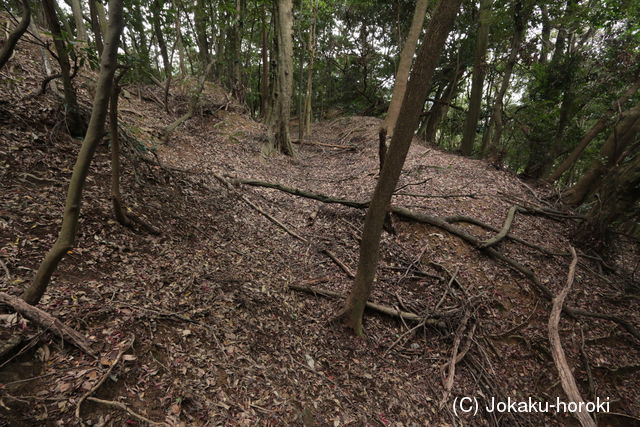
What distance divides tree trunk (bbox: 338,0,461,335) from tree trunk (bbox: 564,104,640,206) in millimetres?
A: 7427

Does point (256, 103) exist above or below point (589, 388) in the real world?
above

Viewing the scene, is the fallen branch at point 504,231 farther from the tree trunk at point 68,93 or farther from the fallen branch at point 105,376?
the tree trunk at point 68,93

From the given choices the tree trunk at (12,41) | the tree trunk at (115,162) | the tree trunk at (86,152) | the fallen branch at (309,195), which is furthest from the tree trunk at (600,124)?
the tree trunk at (12,41)

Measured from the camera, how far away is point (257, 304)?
359cm

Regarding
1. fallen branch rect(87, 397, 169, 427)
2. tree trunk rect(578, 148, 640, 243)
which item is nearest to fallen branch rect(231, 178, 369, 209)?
fallen branch rect(87, 397, 169, 427)

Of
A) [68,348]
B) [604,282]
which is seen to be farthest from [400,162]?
[604,282]

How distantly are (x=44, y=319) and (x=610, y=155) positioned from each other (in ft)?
35.7

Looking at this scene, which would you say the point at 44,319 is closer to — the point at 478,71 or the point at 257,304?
the point at 257,304

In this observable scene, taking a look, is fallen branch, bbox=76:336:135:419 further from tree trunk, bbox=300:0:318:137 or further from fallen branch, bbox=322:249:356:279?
tree trunk, bbox=300:0:318:137

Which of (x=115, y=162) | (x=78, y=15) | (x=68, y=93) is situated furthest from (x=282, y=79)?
(x=115, y=162)

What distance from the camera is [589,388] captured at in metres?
3.84

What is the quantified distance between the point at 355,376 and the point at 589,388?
3.29 metres

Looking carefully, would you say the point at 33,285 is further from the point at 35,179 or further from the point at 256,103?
the point at 256,103

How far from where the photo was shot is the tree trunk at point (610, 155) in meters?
6.89
